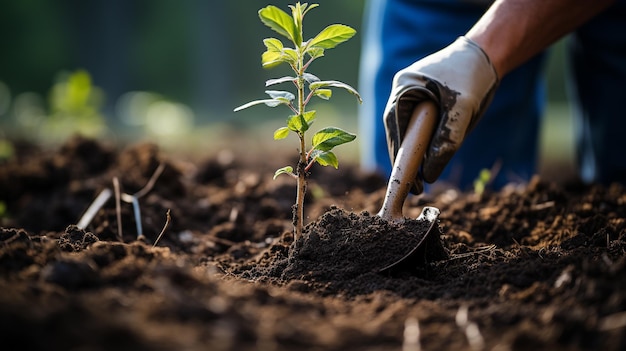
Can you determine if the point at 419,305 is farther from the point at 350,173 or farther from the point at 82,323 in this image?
the point at 350,173

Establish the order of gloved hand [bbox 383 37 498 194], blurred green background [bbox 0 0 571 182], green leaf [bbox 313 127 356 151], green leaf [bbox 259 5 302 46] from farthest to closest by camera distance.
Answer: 1. blurred green background [bbox 0 0 571 182]
2. gloved hand [bbox 383 37 498 194]
3. green leaf [bbox 313 127 356 151]
4. green leaf [bbox 259 5 302 46]

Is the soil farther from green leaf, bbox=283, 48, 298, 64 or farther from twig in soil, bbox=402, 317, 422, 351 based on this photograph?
green leaf, bbox=283, 48, 298, 64

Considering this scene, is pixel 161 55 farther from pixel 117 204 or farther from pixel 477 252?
pixel 477 252

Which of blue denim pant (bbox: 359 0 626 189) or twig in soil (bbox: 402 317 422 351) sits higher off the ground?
blue denim pant (bbox: 359 0 626 189)

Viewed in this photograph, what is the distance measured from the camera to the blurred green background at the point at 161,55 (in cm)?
1516

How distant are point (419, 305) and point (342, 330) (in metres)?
0.29

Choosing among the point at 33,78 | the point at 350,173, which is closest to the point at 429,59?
the point at 350,173

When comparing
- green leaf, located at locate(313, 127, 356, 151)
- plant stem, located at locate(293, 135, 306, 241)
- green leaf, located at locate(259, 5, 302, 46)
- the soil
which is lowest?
the soil

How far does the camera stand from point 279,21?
173 cm

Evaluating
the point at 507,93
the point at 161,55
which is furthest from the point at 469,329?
the point at 161,55

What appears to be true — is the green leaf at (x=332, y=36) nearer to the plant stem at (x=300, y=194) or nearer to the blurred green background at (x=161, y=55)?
the plant stem at (x=300, y=194)

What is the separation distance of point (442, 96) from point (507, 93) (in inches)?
81.7

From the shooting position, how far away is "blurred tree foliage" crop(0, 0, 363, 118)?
16.1 metres

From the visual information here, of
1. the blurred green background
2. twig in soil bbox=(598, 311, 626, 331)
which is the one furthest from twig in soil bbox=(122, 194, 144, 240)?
the blurred green background
